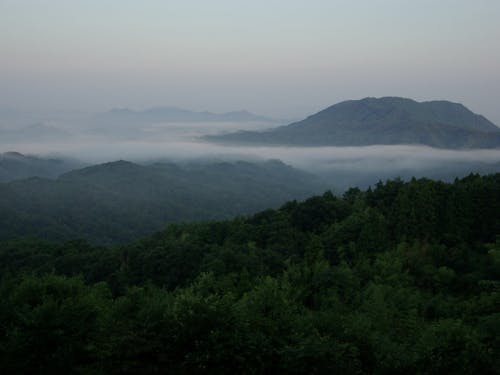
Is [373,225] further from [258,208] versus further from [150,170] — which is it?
[150,170]

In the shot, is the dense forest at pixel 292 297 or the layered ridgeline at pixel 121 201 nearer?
the dense forest at pixel 292 297

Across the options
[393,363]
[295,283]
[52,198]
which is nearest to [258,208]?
[52,198]

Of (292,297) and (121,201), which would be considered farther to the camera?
(121,201)

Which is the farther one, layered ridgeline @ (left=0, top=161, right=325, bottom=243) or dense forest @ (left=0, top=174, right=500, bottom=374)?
layered ridgeline @ (left=0, top=161, right=325, bottom=243)

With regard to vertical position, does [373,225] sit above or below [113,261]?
above
